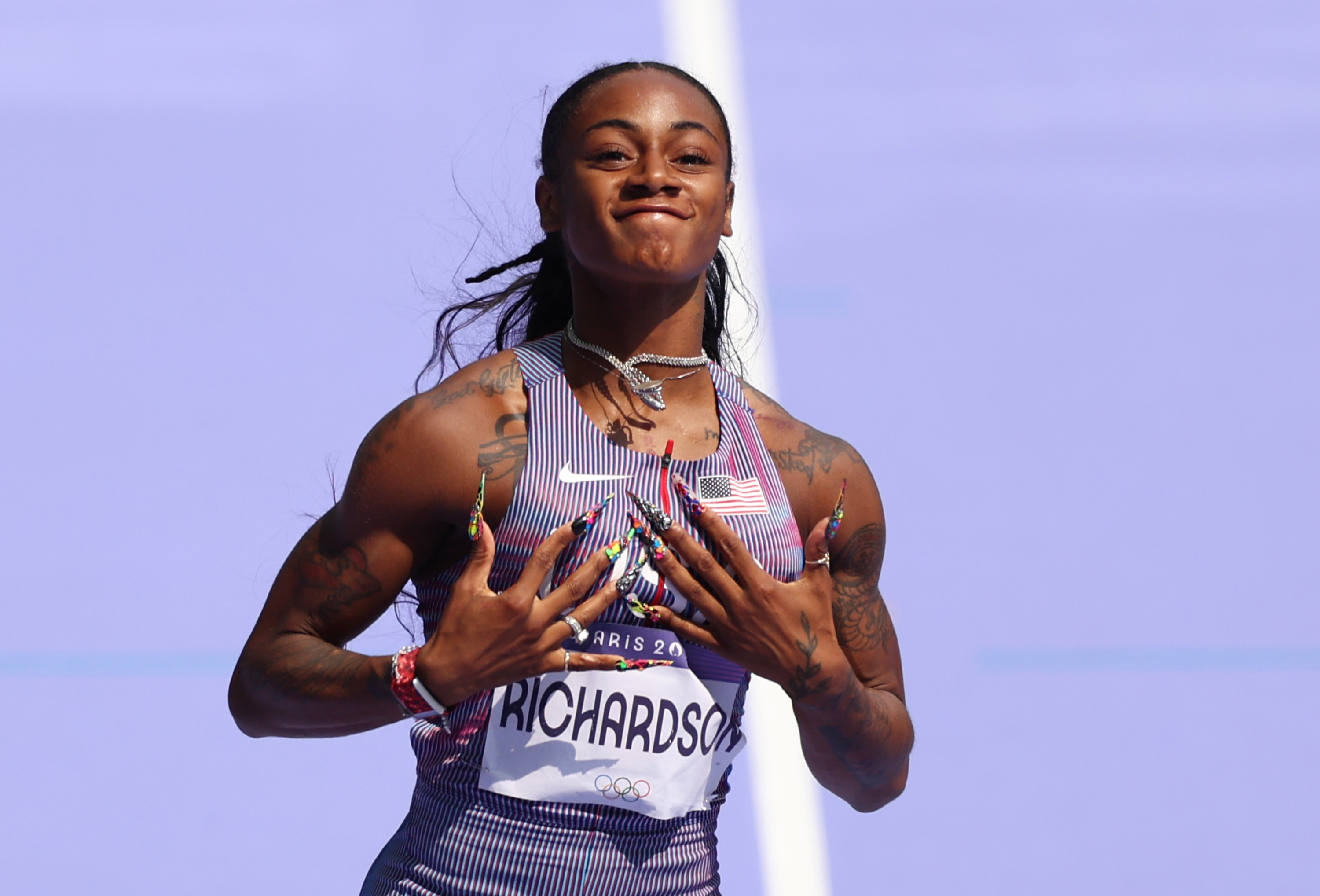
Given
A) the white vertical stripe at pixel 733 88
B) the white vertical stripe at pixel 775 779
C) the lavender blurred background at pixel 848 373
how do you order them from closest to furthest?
the white vertical stripe at pixel 775 779 → the lavender blurred background at pixel 848 373 → the white vertical stripe at pixel 733 88

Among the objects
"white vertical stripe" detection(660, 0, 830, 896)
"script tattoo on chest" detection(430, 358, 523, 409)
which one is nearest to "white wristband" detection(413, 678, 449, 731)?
"script tattoo on chest" detection(430, 358, 523, 409)

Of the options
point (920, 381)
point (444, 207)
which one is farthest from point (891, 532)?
point (444, 207)

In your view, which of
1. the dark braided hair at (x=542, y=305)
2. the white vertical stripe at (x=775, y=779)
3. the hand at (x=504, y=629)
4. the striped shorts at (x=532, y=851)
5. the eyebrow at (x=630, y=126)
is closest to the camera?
the hand at (x=504, y=629)

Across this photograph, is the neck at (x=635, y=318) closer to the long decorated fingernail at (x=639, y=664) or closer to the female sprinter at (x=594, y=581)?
the female sprinter at (x=594, y=581)

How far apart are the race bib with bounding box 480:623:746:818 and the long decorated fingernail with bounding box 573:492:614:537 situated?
12cm

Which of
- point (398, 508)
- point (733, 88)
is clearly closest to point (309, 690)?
point (398, 508)

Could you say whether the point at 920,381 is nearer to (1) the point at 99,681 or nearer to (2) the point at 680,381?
(1) the point at 99,681

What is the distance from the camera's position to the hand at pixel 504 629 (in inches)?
65.6

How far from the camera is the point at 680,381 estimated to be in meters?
2.04

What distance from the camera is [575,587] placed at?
1.71 metres

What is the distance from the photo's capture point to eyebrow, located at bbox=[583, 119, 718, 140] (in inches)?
77.7

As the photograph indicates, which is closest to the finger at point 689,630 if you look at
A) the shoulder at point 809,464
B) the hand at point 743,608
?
the hand at point 743,608

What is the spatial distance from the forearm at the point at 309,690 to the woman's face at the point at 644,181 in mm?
557

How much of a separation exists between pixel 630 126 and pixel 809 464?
19.1 inches
